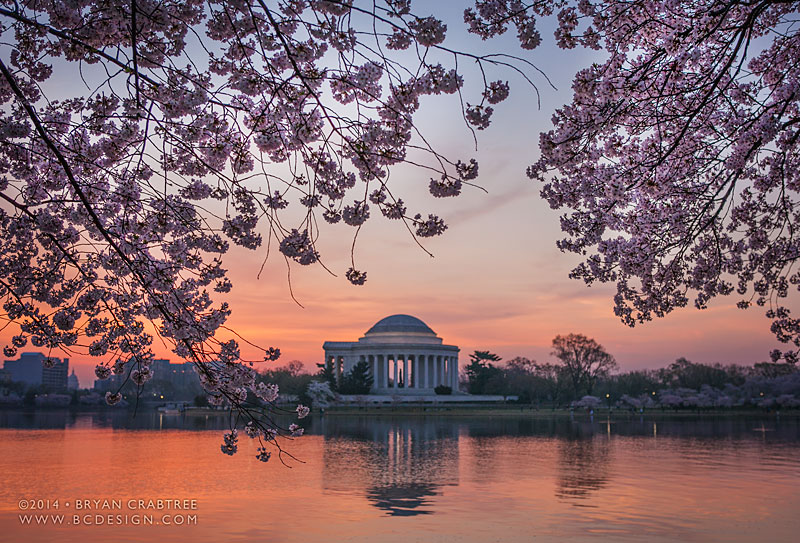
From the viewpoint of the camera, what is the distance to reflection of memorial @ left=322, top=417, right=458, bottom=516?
20.8 metres

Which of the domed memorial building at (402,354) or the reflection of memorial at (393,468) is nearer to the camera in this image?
the reflection of memorial at (393,468)

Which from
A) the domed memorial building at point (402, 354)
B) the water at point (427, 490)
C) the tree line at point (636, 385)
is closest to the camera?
the water at point (427, 490)

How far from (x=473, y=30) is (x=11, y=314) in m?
7.14

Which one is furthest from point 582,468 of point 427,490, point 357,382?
point 357,382

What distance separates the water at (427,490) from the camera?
1639cm

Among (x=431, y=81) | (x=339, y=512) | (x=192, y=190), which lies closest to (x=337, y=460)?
(x=339, y=512)

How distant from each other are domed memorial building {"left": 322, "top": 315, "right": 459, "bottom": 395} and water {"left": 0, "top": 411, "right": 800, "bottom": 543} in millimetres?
71836

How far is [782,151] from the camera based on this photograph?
11.5 meters

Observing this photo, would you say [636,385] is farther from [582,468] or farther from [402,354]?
[582,468]

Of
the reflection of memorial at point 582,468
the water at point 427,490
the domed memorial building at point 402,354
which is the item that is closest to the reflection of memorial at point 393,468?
the water at point 427,490

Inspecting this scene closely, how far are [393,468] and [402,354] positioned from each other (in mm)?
83086

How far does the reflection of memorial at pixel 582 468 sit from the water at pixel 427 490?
7 cm

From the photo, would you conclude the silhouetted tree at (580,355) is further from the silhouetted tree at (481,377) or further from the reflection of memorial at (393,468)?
the reflection of memorial at (393,468)

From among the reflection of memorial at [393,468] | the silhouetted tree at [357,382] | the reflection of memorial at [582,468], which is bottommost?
the reflection of memorial at [393,468]
